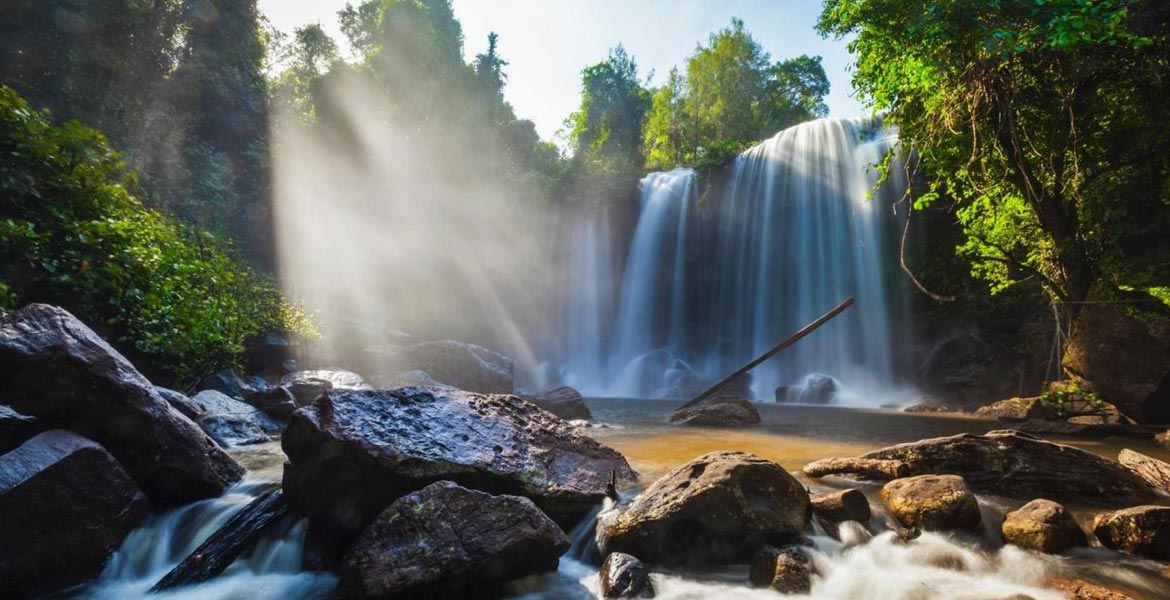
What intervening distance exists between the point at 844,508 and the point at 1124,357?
838 cm

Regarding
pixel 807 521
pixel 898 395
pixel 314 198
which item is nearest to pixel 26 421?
pixel 807 521

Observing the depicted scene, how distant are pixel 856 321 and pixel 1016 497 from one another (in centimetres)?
1553

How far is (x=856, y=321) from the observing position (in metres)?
18.8

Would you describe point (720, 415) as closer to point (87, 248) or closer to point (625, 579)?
point (625, 579)

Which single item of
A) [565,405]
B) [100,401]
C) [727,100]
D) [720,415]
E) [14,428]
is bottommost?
[720,415]

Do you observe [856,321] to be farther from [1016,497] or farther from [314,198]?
[314,198]

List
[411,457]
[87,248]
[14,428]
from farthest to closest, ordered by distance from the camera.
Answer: [87,248], [411,457], [14,428]

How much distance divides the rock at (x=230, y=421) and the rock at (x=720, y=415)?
24.7ft

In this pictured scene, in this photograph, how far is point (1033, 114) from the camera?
9.06 metres

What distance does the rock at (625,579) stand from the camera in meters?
3.19

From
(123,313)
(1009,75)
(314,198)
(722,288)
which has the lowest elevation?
(123,313)

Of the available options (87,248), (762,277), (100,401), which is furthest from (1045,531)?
(762,277)

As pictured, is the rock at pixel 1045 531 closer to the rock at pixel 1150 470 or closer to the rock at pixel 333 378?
the rock at pixel 1150 470

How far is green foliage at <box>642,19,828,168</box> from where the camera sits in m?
37.8
